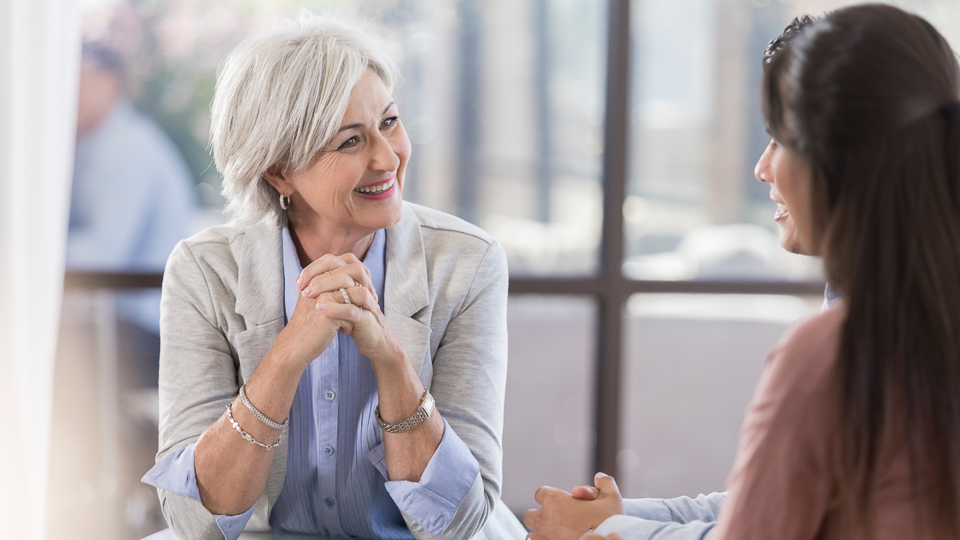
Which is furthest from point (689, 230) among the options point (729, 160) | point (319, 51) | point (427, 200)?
point (319, 51)

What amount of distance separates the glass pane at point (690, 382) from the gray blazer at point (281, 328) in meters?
1.38

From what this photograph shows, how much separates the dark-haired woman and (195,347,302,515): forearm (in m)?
0.69

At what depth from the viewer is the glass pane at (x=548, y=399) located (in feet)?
8.58

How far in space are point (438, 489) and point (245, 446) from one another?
0.30 meters

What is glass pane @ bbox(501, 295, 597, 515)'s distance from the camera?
8.58 feet

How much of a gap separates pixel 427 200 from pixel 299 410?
52.8 inches

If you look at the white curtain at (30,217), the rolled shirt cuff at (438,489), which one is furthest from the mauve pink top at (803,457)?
the white curtain at (30,217)

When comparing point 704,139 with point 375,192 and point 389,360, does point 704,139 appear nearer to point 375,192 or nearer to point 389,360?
point 375,192

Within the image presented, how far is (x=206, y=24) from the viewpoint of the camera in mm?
2371

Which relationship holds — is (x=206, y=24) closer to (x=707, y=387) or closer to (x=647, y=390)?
(x=647, y=390)

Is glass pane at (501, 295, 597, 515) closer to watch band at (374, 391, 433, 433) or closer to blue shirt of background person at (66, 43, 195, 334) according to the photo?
blue shirt of background person at (66, 43, 195, 334)

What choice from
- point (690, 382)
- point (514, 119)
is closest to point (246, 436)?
point (514, 119)

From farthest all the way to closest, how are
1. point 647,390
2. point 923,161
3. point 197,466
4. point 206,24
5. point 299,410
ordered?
point 647,390 → point 206,24 → point 299,410 → point 197,466 → point 923,161

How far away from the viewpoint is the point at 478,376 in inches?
51.6
